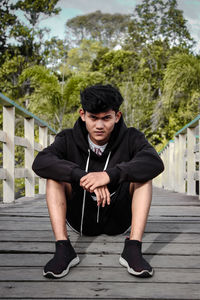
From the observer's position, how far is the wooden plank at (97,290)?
49.1 inches

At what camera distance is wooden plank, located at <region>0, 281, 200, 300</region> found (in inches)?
49.1

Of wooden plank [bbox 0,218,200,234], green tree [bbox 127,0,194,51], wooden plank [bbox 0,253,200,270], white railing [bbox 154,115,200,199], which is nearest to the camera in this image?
wooden plank [bbox 0,253,200,270]

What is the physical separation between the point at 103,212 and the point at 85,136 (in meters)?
0.41

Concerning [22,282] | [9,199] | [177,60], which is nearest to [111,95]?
[22,282]

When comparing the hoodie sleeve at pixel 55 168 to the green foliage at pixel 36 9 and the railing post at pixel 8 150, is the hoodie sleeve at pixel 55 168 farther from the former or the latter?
the green foliage at pixel 36 9

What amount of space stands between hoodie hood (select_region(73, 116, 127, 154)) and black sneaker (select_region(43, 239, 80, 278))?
513 millimetres

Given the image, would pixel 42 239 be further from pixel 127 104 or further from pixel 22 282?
pixel 127 104

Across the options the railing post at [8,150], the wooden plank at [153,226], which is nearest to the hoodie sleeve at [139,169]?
the wooden plank at [153,226]

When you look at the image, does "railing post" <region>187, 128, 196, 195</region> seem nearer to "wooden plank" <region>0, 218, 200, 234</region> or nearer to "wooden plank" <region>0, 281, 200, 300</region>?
"wooden plank" <region>0, 218, 200, 234</region>

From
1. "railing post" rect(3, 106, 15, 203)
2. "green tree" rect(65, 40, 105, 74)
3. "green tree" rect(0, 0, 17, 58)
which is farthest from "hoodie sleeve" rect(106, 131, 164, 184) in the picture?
"green tree" rect(65, 40, 105, 74)

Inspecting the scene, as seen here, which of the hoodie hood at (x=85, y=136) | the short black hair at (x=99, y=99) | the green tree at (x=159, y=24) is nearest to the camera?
the short black hair at (x=99, y=99)

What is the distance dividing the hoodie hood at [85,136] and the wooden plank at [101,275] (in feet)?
2.00

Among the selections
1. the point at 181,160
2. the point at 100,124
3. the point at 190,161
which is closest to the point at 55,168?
the point at 100,124

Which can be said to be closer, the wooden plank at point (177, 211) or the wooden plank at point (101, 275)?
the wooden plank at point (101, 275)
